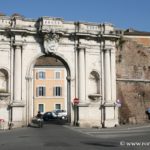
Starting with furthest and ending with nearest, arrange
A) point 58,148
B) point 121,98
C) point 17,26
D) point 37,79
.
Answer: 1. point 37,79
2. point 121,98
3. point 17,26
4. point 58,148

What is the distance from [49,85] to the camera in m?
58.3

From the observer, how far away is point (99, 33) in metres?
31.1

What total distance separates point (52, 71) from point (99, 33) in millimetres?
27405

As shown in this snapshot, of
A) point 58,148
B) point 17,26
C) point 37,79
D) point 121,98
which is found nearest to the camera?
point 58,148

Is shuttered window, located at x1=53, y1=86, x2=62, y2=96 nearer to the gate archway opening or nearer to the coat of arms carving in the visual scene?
the gate archway opening

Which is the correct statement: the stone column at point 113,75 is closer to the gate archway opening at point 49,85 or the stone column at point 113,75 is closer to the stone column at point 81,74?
the stone column at point 81,74

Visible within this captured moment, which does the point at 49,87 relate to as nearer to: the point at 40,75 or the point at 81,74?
the point at 40,75

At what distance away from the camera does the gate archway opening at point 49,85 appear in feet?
189

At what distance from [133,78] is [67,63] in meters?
6.61

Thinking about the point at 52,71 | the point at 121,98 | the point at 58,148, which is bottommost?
the point at 58,148

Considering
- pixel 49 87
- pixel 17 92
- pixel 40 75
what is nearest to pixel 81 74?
pixel 17 92

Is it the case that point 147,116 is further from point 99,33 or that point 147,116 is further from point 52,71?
point 52,71

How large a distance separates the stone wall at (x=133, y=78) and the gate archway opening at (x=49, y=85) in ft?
75.9

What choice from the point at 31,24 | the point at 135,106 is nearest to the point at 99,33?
the point at 31,24
